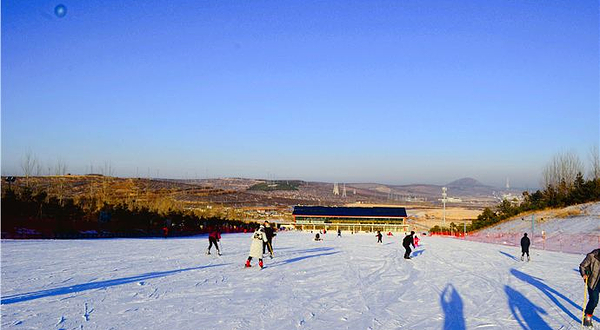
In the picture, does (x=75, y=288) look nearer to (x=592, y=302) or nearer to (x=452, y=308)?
(x=452, y=308)

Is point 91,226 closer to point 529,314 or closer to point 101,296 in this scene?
point 101,296

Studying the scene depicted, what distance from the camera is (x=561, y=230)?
3775cm

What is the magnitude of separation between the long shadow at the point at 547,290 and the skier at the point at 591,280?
2.38 ft

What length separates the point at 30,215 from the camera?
→ 37.8 m

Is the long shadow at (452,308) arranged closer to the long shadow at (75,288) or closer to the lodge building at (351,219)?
the long shadow at (75,288)

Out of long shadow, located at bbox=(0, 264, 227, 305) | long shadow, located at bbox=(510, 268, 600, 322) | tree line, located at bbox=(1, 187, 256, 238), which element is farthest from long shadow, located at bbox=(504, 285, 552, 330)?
tree line, located at bbox=(1, 187, 256, 238)

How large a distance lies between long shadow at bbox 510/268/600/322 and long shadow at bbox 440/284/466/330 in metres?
2.04

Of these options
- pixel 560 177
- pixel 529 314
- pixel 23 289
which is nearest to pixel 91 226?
pixel 23 289

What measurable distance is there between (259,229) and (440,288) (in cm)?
593

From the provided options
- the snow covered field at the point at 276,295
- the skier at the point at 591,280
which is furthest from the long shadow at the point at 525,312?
the skier at the point at 591,280

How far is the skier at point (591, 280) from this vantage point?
8.66 meters

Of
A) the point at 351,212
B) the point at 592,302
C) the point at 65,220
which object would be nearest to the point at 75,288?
the point at 592,302

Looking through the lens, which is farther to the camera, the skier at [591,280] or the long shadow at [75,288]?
the long shadow at [75,288]

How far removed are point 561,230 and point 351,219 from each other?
48.9 metres
